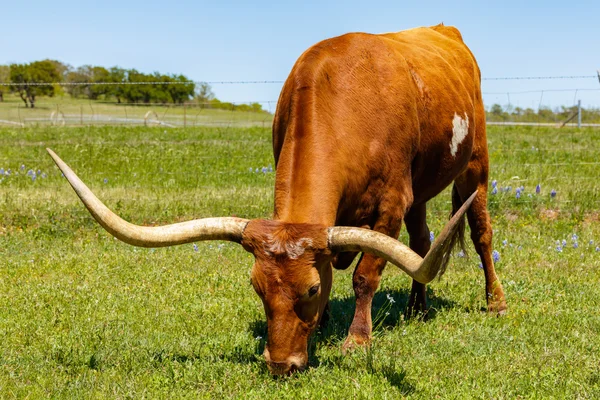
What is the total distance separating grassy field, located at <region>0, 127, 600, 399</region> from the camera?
4.52 metres

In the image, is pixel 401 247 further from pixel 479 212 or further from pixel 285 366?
pixel 479 212

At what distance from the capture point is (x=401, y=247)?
161 inches

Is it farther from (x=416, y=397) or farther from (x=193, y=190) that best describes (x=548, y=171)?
(x=416, y=397)

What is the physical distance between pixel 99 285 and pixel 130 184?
17.3 ft

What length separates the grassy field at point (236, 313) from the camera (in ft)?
14.8

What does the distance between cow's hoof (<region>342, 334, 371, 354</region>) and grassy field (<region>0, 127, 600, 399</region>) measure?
10 cm

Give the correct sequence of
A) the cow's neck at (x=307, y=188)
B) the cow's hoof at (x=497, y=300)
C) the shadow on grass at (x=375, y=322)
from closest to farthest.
Answer: the cow's neck at (x=307, y=188), the shadow on grass at (x=375, y=322), the cow's hoof at (x=497, y=300)

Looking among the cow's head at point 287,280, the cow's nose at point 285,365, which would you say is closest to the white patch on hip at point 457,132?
the cow's head at point 287,280

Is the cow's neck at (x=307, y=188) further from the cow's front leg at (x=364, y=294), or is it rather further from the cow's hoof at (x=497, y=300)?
the cow's hoof at (x=497, y=300)

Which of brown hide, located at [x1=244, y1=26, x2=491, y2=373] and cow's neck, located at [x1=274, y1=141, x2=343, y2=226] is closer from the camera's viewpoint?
brown hide, located at [x1=244, y1=26, x2=491, y2=373]

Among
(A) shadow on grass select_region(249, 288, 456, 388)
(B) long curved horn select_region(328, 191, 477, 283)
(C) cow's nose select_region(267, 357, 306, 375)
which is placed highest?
(B) long curved horn select_region(328, 191, 477, 283)

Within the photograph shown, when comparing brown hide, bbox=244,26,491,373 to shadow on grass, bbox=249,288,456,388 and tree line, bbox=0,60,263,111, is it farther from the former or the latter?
tree line, bbox=0,60,263,111

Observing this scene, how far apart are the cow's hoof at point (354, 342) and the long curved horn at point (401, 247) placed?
3.50 feet

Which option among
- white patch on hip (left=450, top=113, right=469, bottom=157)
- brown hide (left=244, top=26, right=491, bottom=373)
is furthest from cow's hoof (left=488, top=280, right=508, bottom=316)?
white patch on hip (left=450, top=113, right=469, bottom=157)
